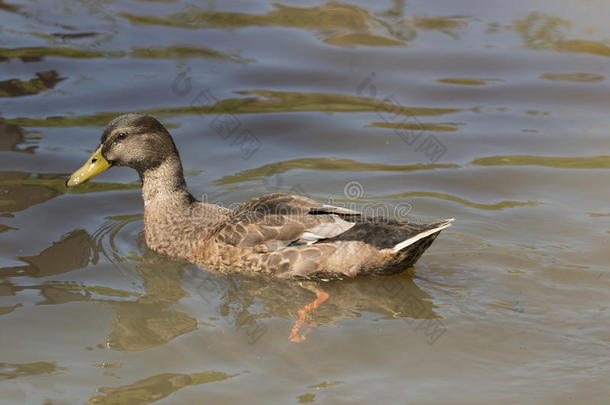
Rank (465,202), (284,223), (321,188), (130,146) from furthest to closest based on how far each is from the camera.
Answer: (321,188) < (465,202) < (130,146) < (284,223)

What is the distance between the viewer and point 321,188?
7.77 meters

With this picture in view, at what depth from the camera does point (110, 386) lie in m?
4.63

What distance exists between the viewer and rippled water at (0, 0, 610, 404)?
4.81 metres

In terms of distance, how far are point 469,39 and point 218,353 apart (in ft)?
26.6

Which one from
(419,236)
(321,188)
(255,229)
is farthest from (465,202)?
(255,229)

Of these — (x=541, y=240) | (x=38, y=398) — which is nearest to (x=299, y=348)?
(x=38, y=398)

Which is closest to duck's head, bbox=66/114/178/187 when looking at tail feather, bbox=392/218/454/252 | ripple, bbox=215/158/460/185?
ripple, bbox=215/158/460/185

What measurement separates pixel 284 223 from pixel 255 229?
0.83 ft

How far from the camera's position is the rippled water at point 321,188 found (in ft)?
15.8

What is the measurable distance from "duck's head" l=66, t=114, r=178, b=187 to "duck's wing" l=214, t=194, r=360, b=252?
40.7 inches

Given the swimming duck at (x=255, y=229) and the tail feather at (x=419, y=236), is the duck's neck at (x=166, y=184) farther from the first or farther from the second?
the tail feather at (x=419, y=236)

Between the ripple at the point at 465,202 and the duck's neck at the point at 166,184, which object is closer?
the duck's neck at the point at 166,184

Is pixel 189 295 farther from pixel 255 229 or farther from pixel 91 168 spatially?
pixel 91 168

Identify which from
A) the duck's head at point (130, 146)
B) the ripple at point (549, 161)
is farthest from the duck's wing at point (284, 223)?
the ripple at point (549, 161)
